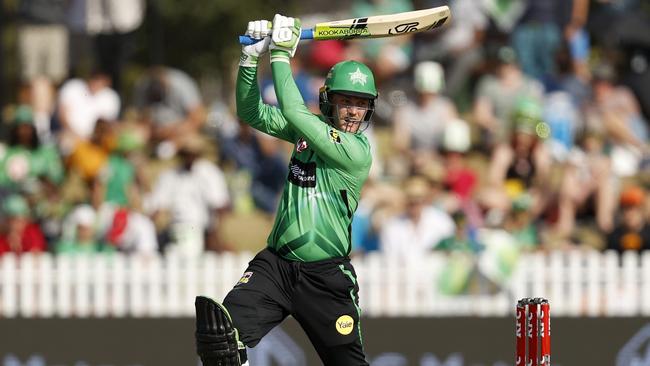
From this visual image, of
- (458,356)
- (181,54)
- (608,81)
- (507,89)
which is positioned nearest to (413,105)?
(507,89)

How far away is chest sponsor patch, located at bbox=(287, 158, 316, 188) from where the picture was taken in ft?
23.5

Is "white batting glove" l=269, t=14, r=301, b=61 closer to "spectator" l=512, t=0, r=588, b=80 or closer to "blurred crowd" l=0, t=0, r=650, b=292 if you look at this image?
"blurred crowd" l=0, t=0, r=650, b=292

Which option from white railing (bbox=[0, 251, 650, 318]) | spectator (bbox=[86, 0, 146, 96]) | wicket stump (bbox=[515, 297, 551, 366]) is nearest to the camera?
wicket stump (bbox=[515, 297, 551, 366])

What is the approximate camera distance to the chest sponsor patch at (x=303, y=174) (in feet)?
23.5

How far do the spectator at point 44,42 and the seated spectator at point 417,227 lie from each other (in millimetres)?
4642

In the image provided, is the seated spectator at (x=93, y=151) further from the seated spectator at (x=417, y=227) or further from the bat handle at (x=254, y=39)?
the bat handle at (x=254, y=39)

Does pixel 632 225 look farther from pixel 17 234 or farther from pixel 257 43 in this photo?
pixel 257 43

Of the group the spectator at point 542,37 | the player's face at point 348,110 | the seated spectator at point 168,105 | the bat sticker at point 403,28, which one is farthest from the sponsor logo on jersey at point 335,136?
the spectator at point 542,37

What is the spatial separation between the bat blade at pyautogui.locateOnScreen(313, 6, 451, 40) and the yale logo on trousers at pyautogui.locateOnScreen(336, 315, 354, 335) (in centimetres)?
134

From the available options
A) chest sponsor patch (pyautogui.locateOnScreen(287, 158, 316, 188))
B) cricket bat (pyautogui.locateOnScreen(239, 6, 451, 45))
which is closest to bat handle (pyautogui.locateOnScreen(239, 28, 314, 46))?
cricket bat (pyautogui.locateOnScreen(239, 6, 451, 45))

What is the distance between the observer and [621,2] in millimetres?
15359

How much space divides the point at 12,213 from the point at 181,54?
31.3ft

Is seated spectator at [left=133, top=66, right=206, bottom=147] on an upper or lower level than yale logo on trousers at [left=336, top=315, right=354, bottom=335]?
upper

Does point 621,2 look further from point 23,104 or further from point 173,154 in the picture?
point 23,104
